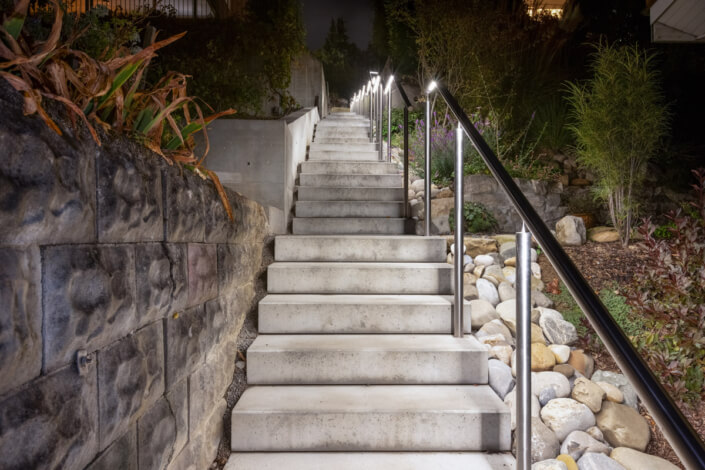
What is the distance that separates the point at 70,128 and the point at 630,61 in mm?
4654

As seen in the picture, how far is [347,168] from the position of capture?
4.51m

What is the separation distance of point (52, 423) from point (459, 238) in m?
1.69

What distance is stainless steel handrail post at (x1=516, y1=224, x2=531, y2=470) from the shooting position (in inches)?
53.1

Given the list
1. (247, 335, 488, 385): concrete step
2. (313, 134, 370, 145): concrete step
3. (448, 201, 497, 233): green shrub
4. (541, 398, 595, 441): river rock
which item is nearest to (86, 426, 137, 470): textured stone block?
(247, 335, 488, 385): concrete step

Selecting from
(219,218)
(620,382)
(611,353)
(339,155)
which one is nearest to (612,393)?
(620,382)

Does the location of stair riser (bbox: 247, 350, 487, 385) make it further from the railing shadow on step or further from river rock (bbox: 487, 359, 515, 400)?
the railing shadow on step

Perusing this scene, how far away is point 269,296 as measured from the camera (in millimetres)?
2396

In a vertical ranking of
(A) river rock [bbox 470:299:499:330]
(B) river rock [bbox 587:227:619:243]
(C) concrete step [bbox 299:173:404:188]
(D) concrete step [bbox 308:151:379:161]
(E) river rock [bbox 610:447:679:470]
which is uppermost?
(D) concrete step [bbox 308:151:379:161]

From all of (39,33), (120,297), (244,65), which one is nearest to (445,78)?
(244,65)

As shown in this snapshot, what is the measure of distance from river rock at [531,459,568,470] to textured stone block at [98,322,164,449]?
1.32 meters

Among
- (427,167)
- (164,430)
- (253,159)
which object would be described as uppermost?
(253,159)

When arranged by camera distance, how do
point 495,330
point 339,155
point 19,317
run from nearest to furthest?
point 19,317 < point 495,330 < point 339,155

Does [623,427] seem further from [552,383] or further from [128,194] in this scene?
[128,194]

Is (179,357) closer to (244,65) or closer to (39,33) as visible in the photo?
(39,33)
